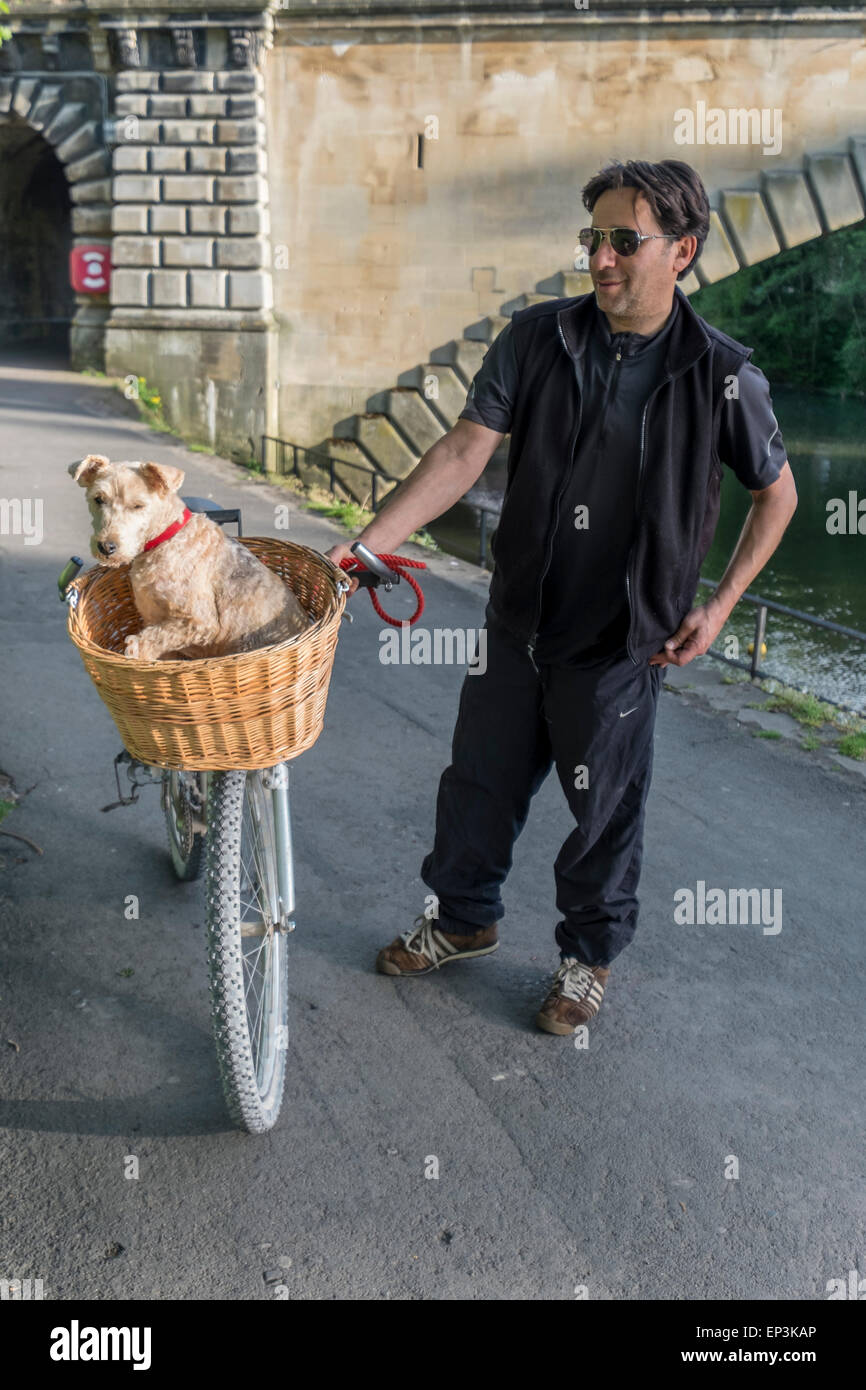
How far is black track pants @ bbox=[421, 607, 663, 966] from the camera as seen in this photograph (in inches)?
145

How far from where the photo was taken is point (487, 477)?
66.9 ft

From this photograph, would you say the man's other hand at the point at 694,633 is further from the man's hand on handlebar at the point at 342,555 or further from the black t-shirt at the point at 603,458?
the man's hand on handlebar at the point at 342,555

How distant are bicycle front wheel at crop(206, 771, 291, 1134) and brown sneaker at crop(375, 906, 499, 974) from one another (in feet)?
2.05

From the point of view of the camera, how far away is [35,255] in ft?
88.0

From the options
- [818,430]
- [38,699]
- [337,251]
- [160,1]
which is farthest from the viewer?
[818,430]

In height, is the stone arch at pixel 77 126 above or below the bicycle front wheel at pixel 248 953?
above

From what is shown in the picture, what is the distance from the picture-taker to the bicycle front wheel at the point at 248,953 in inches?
124

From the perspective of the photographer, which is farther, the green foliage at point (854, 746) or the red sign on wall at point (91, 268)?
the red sign on wall at point (91, 268)

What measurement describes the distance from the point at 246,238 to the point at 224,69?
2.12m

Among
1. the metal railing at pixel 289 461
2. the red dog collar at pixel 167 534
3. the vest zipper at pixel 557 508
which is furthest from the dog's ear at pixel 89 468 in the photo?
the metal railing at pixel 289 461

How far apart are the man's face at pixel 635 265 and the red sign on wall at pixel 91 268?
16621 mm

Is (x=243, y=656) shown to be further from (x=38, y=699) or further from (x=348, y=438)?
(x=348, y=438)
